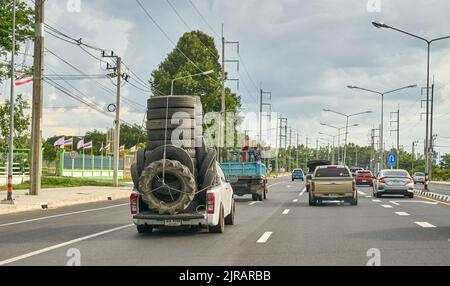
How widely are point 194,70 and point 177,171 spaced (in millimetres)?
61287

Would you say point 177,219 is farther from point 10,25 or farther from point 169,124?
point 10,25

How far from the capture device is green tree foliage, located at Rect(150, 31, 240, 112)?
73.7 meters

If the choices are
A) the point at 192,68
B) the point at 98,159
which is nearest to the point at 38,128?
the point at 98,159

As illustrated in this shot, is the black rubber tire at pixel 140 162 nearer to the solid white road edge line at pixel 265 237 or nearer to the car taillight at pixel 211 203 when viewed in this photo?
the car taillight at pixel 211 203

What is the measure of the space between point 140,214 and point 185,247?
2275mm

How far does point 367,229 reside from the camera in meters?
16.0

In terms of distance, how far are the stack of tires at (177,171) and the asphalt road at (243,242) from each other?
74 centimetres

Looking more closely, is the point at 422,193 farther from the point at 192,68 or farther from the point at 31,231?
the point at 192,68

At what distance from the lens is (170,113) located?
16859 millimetres

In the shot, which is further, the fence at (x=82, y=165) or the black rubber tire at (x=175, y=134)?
the fence at (x=82, y=165)

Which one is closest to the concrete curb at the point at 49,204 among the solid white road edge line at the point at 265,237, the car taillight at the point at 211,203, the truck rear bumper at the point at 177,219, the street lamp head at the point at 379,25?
the truck rear bumper at the point at 177,219

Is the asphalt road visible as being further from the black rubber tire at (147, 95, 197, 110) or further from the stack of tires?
the black rubber tire at (147, 95, 197, 110)

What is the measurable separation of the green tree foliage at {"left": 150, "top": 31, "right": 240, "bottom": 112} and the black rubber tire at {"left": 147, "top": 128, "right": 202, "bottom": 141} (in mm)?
55823

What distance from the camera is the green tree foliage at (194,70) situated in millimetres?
73688
